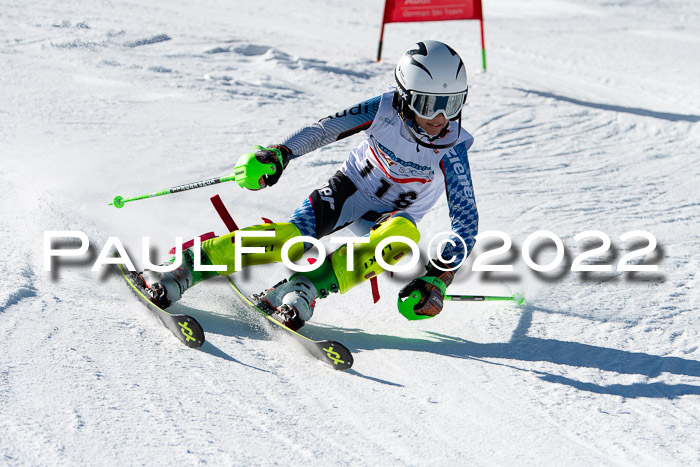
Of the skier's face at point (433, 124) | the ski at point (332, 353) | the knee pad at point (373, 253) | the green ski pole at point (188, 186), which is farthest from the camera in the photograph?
the green ski pole at point (188, 186)

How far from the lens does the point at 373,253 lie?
374 cm

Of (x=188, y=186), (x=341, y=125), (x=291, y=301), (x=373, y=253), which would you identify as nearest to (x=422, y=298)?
(x=373, y=253)

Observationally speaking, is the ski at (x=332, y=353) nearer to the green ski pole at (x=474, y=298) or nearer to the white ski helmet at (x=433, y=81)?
the green ski pole at (x=474, y=298)

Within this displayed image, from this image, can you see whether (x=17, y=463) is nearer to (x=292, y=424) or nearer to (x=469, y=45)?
(x=292, y=424)

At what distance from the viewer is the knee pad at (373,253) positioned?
373 cm

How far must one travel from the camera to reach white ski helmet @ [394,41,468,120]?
377 cm

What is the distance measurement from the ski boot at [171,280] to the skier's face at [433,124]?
1267 millimetres

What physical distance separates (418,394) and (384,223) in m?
0.94

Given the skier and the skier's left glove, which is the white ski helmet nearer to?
the skier

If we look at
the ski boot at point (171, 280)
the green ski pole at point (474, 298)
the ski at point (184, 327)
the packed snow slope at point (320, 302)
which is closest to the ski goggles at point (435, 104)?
the green ski pole at point (474, 298)

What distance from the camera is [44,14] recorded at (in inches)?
445

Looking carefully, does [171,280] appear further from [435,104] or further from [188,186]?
[435,104]

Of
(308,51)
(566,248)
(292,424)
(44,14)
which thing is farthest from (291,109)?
(292,424)

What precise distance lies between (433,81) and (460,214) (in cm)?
66
